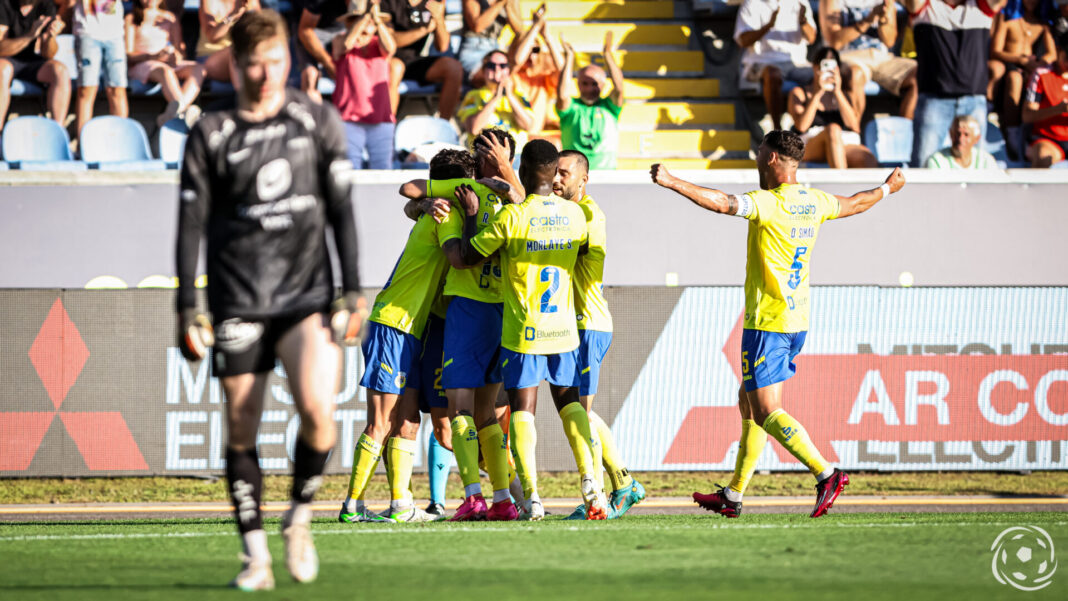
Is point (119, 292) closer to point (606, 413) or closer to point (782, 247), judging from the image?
point (606, 413)

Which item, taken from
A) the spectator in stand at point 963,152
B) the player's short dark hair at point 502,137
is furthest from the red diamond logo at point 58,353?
A: the spectator in stand at point 963,152

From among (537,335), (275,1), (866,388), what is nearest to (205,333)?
(537,335)

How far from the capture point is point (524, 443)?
7.18 metres

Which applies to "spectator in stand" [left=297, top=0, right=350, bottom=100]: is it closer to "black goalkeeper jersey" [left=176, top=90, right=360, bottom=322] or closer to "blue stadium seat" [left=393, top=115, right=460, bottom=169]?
"blue stadium seat" [left=393, top=115, right=460, bottom=169]

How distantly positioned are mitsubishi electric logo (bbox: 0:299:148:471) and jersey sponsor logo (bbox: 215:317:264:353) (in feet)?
22.2

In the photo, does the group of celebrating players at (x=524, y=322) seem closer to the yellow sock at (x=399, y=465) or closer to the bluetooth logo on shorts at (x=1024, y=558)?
the yellow sock at (x=399, y=465)

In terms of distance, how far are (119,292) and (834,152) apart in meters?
8.01

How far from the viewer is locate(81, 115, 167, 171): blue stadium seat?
45.6 feet

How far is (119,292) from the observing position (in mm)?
11141

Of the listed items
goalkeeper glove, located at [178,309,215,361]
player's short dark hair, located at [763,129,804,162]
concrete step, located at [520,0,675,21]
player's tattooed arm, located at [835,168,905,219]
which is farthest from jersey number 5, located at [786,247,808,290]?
concrete step, located at [520,0,675,21]

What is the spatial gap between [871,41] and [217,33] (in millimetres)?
8210

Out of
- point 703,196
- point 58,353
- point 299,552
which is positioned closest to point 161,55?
point 58,353

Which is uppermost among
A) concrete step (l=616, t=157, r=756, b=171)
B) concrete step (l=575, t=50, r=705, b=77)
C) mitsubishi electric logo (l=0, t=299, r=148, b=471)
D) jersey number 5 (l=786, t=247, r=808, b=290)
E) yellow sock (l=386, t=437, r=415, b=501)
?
concrete step (l=575, t=50, r=705, b=77)

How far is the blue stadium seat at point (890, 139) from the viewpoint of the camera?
14.8m
